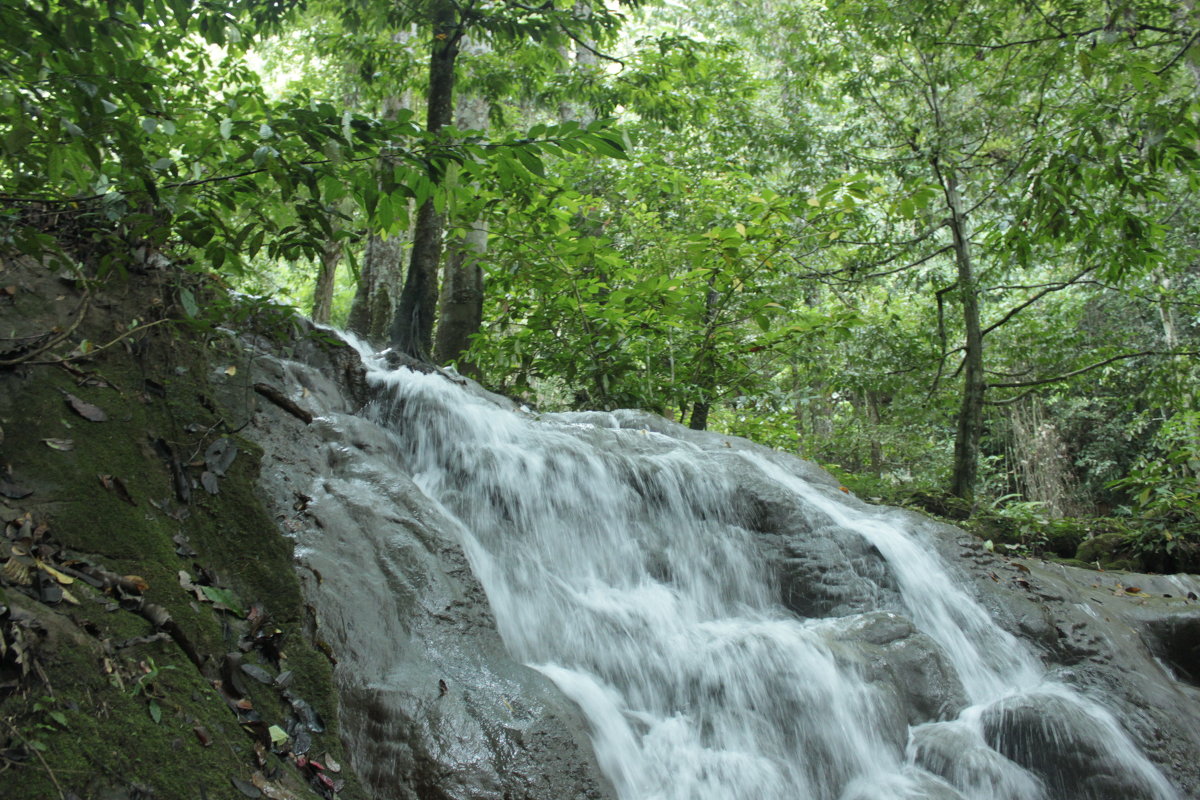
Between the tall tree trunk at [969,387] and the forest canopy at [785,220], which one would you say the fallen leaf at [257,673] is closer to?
the forest canopy at [785,220]

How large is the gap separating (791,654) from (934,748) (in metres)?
0.84

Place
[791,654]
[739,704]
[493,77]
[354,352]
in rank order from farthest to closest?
[493,77] < [354,352] < [791,654] < [739,704]

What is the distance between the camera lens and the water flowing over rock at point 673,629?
309cm

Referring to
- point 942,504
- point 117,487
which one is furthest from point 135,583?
point 942,504

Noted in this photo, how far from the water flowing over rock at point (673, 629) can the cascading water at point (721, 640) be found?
0.02 meters

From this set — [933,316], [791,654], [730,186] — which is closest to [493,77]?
[730,186]

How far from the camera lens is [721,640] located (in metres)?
4.23

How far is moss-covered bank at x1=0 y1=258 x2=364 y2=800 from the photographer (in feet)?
5.96

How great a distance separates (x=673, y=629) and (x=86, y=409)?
10.3 ft

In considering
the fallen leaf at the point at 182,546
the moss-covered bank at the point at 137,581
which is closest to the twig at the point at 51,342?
the moss-covered bank at the point at 137,581

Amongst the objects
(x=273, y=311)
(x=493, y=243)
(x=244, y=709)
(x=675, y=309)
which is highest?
(x=493, y=243)

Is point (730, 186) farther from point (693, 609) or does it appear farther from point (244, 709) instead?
point (244, 709)

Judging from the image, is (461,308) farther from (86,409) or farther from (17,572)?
(17,572)

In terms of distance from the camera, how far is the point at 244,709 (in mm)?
2361
